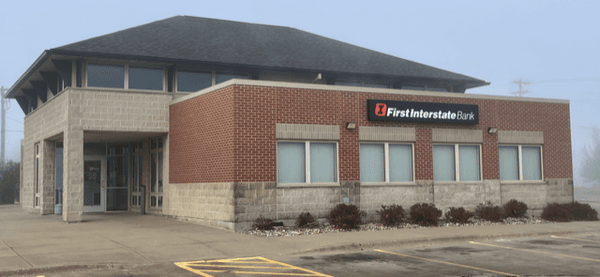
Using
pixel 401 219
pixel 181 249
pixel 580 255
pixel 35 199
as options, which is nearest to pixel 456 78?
pixel 401 219

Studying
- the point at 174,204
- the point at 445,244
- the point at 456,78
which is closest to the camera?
the point at 445,244

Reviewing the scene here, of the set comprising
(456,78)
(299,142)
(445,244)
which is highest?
(456,78)

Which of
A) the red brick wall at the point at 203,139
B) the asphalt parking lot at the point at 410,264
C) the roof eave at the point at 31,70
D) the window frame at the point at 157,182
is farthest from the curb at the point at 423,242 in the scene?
the roof eave at the point at 31,70

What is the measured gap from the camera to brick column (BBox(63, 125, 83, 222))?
737 inches

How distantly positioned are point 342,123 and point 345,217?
330 centimetres

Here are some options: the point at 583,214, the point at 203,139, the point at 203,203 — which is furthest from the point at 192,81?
the point at 583,214

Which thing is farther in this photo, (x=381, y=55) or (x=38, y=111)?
(x=381, y=55)

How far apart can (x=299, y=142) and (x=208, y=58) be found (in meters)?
6.34

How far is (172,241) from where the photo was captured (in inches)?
533

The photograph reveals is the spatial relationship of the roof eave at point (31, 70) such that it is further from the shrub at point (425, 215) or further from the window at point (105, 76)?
the shrub at point (425, 215)

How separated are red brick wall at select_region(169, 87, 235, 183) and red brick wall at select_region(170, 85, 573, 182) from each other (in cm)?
7

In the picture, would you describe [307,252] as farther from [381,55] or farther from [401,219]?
[381,55]

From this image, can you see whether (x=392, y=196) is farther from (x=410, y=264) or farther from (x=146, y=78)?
Answer: (x=146, y=78)

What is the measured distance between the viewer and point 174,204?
66.2 ft
